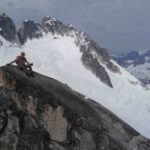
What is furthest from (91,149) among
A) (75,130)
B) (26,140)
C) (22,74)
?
(22,74)

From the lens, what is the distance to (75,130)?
44594mm

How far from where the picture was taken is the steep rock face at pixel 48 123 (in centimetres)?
4447

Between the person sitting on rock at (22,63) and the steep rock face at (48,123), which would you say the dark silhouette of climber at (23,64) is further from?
the steep rock face at (48,123)

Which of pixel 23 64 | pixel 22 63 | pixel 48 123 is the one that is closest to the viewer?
pixel 48 123

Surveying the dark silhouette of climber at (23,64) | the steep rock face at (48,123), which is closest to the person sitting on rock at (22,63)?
the dark silhouette of climber at (23,64)

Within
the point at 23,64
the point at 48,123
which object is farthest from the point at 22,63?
the point at 48,123

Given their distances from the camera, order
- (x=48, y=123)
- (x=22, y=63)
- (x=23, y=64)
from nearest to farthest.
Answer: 1. (x=48, y=123)
2. (x=23, y=64)
3. (x=22, y=63)

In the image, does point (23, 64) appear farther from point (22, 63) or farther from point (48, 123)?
point (48, 123)

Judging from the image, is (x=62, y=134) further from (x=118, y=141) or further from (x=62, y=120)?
(x=118, y=141)

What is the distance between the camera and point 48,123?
44938 millimetres

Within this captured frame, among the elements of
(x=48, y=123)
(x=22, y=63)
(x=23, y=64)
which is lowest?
(x=48, y=123)

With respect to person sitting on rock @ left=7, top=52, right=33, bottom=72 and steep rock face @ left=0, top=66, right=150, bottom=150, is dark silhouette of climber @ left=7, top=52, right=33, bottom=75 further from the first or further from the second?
steep rock face @ left=0, top=66, right=150, bottom=150

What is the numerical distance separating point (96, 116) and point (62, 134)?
3.87 m

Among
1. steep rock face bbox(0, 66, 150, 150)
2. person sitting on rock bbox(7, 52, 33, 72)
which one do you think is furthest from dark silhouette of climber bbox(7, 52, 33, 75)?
steep rock face bbox(0, 66, 150, 150)
